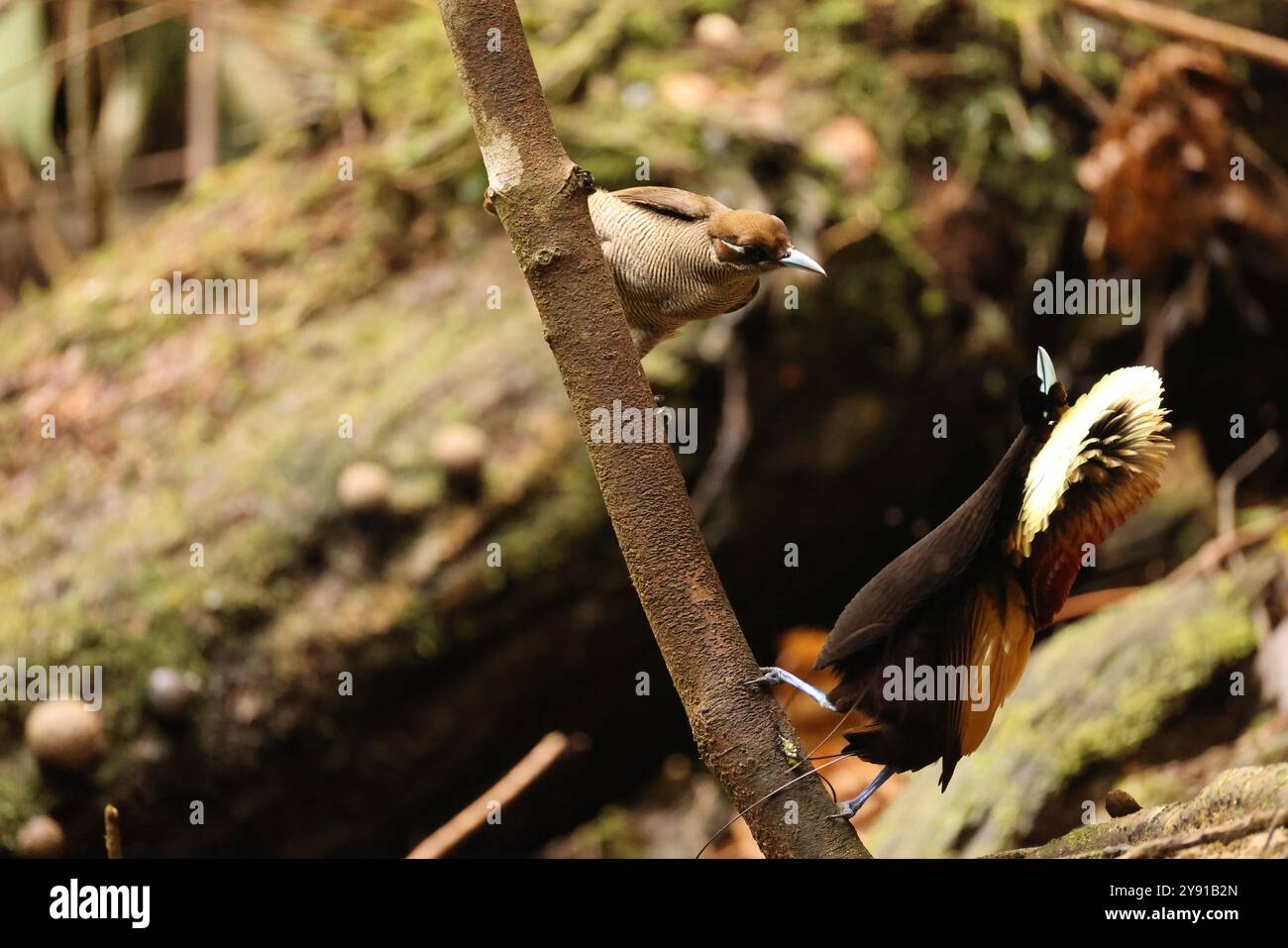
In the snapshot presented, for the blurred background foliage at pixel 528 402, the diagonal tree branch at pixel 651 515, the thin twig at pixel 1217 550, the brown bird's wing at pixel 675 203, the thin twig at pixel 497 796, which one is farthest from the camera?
the blurred background foliage at pixel 528 402

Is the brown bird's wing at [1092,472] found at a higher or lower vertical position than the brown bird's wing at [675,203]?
lower

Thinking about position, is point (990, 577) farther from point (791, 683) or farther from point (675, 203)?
point (675, 203)

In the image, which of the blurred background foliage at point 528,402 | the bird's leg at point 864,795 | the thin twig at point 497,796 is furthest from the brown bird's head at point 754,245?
the thin twig at point 497,796

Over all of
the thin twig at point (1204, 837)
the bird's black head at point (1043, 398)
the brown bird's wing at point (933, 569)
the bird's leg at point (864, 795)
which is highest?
the bird's black head at point (1043, 398)

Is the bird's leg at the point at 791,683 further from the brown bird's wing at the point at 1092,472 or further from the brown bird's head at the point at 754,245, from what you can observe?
the brown bird's head at the point at 754,245

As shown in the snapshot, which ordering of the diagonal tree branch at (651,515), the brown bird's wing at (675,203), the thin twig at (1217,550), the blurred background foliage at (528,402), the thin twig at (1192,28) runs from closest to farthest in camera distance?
the diagonal tree branch at (651,515) → the brown bird's wing at (675,203) → the thin twig at (1217,550) → the blurred background foliage at (528,402) → the thin twig at (1192,28)

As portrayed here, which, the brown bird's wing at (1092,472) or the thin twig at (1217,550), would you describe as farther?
the thin twig at (1217,550)

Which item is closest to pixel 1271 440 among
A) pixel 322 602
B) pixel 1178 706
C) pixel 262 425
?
pixel 1178 706
